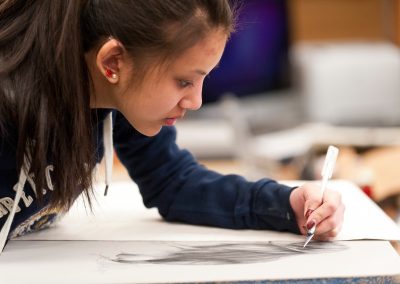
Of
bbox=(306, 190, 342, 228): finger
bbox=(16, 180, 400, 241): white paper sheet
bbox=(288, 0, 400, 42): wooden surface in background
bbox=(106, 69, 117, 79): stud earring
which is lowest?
bbox=(16, 180, 400, 241): white paper sheet

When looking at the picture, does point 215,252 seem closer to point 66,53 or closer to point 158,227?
point 158,227

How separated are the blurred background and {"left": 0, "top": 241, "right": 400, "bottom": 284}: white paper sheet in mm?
749

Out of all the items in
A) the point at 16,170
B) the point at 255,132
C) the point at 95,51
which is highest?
the point at 95,51

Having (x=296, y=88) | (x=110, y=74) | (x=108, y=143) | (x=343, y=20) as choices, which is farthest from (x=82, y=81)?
(x=343, y=20)

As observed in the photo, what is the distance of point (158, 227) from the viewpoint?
0.80 meters

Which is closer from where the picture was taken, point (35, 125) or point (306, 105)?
point (35, 125)

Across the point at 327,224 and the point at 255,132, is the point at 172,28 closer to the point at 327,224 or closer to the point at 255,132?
the point at 327,224

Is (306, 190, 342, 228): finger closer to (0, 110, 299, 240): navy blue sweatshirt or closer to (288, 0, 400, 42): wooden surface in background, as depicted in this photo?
(0, 110, 299, 240): navy blue sweatshirt

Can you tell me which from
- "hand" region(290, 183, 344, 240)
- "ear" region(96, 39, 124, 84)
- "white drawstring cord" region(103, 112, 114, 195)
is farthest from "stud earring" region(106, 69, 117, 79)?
"hand" region(290, 183, 344, 240)

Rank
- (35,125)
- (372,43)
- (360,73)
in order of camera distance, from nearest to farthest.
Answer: (35,125), (360,73), (372,43)

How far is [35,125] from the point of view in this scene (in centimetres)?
67

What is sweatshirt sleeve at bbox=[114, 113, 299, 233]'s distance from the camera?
797 millimetres

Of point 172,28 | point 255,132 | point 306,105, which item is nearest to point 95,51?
point 172,28

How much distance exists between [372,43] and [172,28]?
1.57 m
